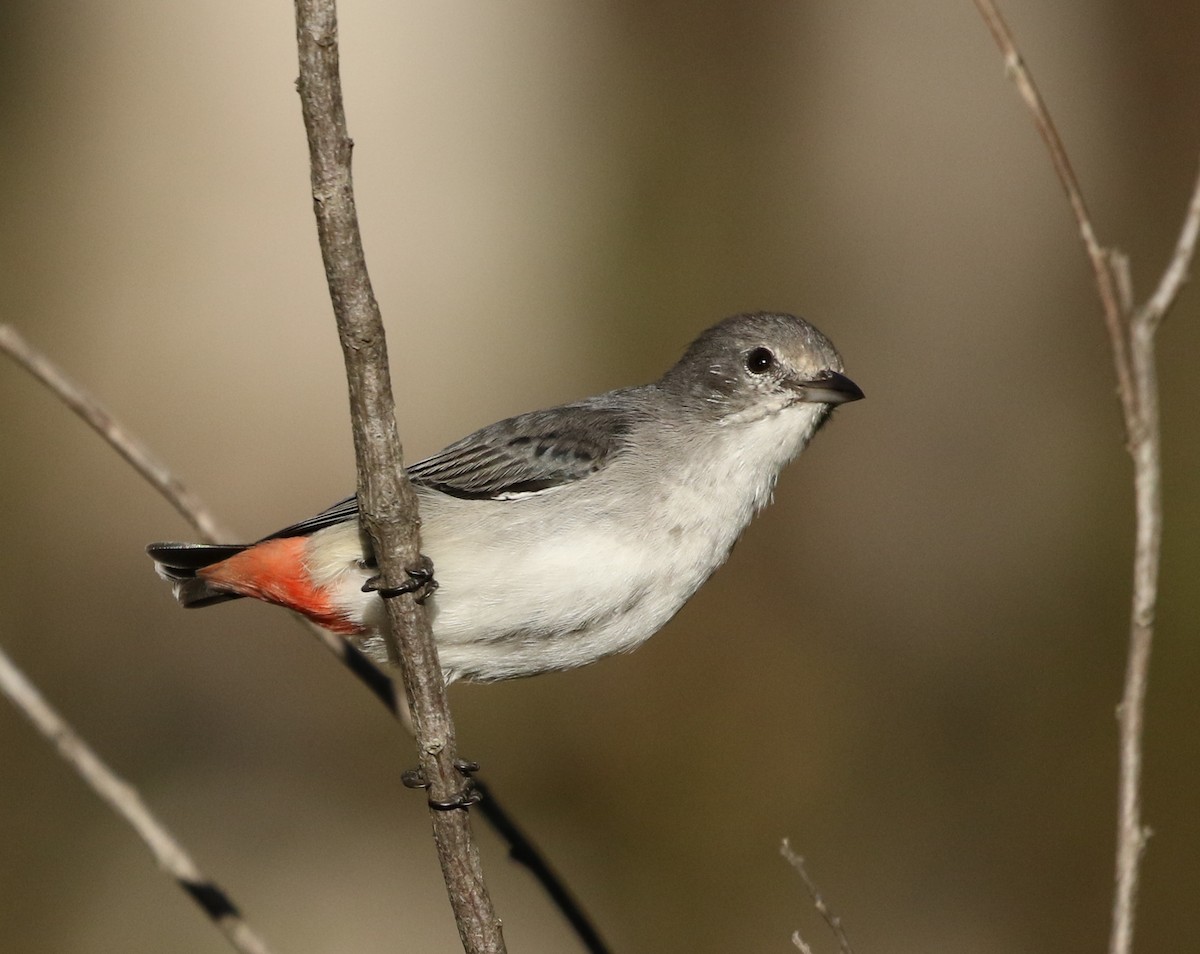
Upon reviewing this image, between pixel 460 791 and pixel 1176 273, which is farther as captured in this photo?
pixel 460 791

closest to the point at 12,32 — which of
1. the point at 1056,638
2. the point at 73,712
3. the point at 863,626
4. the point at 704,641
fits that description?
the point at 73,712

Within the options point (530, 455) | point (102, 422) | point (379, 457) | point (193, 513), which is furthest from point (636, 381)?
point (379, 457)

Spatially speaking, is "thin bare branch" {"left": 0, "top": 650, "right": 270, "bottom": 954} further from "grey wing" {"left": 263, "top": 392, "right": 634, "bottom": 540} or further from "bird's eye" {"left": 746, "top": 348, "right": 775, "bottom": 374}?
"bird's eye" {"left": 746, "top": 348, "right": 775, "bottom": 374}

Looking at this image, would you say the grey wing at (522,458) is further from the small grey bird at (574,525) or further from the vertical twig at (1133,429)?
the vertical twig at (1133,429)

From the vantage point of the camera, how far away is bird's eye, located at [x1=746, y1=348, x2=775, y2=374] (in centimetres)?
470

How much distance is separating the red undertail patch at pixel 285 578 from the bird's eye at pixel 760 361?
1715 millimetres

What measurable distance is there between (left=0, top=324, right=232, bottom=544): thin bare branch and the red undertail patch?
512mm

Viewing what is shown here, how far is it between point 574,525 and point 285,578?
1.03m

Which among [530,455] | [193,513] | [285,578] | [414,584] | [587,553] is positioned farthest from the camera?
[530,455]

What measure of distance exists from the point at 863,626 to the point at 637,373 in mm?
2783

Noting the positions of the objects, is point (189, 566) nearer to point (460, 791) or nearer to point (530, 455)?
point (530, 455)

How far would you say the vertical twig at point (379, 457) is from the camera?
2730 millimetres

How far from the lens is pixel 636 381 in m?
10.7

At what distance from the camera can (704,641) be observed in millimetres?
9648
